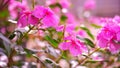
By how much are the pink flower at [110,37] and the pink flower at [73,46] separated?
2.5 inches

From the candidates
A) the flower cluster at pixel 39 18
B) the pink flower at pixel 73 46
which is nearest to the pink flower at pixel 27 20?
the flower cluster at pixel 39 18

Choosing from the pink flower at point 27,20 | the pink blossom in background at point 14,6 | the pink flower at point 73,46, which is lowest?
the pink flower at point 73,46

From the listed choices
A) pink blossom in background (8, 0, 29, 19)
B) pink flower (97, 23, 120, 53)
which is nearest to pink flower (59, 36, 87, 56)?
pink flower (97, 23, 120, 53)

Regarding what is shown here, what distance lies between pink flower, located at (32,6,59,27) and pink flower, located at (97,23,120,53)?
146 millimetres

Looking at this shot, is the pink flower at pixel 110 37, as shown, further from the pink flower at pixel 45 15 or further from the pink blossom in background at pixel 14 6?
the pink blossom in background at pixel 14 6

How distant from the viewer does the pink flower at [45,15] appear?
80 centimetres

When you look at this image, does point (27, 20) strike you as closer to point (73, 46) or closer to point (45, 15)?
point (45, 15)

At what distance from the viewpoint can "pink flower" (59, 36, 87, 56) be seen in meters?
0.85

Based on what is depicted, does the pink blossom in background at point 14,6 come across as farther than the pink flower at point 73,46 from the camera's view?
Yes

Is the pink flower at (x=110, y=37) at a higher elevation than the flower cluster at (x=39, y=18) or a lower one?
lower

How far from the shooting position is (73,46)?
853 millimetres

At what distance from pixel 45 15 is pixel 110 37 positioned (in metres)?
0.20

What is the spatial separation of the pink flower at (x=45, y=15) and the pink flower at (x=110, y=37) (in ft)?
0.48

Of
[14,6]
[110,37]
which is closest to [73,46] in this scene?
[110,37]
